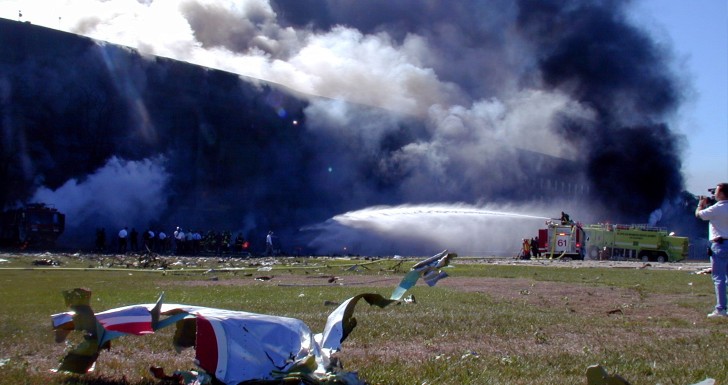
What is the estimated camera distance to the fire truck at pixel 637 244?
41.0 m

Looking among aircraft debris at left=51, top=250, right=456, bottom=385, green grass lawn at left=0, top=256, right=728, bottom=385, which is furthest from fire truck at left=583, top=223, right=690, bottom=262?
aircraft debris at left=51, top=250, right=456, bottom=385

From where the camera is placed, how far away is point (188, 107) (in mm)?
47344

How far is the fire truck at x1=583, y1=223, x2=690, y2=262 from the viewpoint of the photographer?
41000 mm

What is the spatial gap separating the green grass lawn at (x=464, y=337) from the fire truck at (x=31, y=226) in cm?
2540

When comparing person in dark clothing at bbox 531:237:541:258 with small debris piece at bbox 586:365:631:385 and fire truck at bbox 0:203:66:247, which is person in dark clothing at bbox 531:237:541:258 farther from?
small debris piece at bbox 586:365:631:385

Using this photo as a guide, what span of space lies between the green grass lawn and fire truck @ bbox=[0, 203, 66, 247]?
83.3ft

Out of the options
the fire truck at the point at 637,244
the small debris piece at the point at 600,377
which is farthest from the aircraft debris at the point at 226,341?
the fire truck at the point at 637,244

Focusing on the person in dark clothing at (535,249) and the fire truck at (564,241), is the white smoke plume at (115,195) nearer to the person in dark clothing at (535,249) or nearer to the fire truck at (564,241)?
the person in dark clothing at (535,249)

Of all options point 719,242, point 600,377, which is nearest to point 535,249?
point 719,242

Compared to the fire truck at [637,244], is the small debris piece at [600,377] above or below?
below

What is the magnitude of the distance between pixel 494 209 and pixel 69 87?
28697 millimetres

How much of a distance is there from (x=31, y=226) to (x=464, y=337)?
33786 mm

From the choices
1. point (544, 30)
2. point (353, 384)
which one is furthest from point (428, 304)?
point (544, 30)

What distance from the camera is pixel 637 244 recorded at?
41.4m
